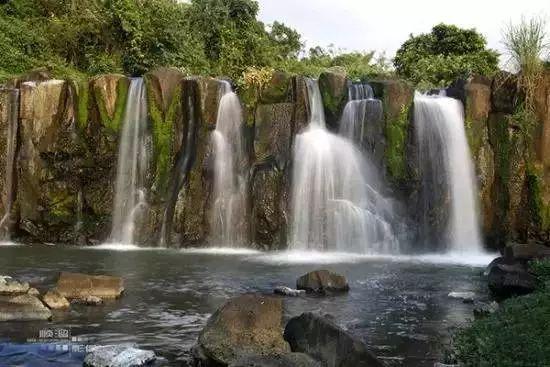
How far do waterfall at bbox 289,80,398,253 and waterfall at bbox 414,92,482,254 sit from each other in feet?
6.63

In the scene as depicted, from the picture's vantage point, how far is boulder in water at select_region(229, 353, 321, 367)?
5.94 meters

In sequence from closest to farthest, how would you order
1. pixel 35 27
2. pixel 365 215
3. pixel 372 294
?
pixel 372 294
pixel 365 215
pixel 35 27

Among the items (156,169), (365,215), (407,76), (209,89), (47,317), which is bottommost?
(47,317)

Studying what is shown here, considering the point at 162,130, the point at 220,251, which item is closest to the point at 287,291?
the point at 220,251

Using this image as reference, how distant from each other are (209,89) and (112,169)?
4606 millimetres

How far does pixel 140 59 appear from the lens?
1141 inches

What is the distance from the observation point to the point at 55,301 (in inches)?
395

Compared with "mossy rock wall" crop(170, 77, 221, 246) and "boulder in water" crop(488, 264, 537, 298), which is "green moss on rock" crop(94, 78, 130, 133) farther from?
"boulder in water" crop(488, 264, 537, 298)

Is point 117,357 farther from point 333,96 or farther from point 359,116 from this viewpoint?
point 333,96

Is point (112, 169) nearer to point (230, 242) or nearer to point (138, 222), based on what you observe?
point (138, 222)

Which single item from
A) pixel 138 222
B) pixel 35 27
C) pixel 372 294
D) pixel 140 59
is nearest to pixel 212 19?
pixel 140 59

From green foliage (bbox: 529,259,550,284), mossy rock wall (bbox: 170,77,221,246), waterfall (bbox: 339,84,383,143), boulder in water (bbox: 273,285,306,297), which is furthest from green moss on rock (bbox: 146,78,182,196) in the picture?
green foliage (bbox: 529,259,550,284)

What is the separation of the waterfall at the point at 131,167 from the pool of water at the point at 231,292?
1775 millimetres

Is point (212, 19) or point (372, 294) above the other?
point (212, 19)
